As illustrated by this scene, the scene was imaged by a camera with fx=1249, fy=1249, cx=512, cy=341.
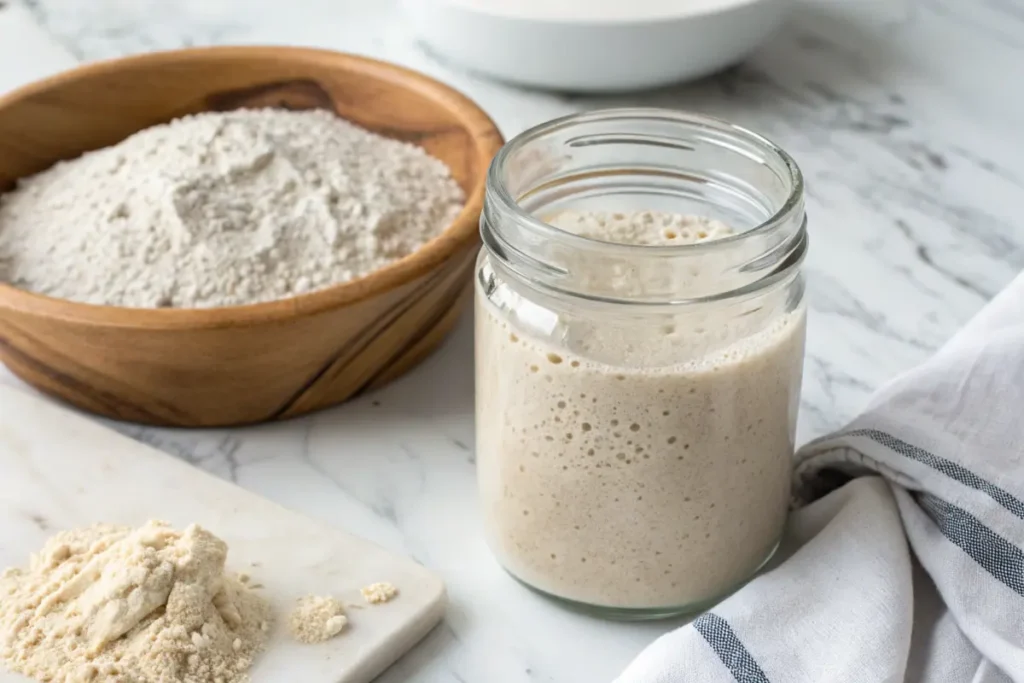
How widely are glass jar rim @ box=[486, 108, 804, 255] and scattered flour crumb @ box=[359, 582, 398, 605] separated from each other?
220 mm

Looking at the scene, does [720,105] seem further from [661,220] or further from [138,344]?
[138,344]

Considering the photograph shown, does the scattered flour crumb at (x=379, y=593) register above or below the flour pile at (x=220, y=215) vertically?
below

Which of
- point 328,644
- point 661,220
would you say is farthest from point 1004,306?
point 328,644

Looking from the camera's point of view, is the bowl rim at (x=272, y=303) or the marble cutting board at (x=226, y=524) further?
the bowl rim at (x=272, y=303)

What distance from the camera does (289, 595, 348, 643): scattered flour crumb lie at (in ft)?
2.17

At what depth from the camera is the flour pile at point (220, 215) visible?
841 millimetres

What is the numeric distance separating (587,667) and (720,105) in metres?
0.74

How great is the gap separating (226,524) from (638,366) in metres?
0.28

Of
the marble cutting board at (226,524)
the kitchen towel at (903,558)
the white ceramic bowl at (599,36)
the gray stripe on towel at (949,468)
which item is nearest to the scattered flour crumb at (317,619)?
the marble cutting board at (226,524)

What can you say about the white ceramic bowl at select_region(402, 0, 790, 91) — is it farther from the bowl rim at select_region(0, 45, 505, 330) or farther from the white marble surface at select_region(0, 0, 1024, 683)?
the bowl rim at select_region(0, 45, 505, 330)

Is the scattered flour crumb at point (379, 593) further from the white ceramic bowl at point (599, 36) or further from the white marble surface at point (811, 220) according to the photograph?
the white ceramic bowl at point (599, 36)

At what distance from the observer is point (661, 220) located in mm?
716

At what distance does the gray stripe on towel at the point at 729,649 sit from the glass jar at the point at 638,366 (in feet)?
0.13

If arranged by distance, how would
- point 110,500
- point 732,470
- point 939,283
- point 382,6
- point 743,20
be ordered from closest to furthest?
1. point 732,470
2. point 110,500
3. point 939,283
4. point 743,20
5. point 382,6
